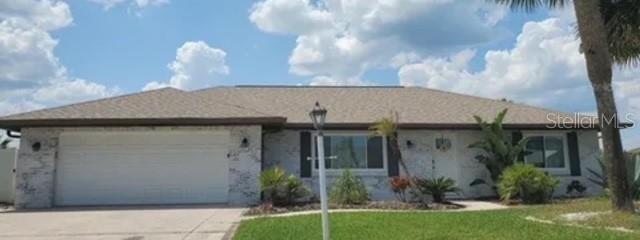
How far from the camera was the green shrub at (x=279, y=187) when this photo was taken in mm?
13977

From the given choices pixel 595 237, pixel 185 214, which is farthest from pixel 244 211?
pixel 595 237

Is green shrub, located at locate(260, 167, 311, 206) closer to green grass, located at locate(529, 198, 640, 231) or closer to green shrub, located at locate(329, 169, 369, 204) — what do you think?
green shrub, located at locate(329, 169, 369, 204)

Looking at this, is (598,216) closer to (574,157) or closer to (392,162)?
(392,162)

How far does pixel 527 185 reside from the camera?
14078mm

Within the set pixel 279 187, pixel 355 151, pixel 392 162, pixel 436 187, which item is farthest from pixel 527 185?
pixel 279 187

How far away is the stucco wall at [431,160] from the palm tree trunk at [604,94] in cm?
683

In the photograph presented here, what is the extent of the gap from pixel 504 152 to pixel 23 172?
13.6 meters

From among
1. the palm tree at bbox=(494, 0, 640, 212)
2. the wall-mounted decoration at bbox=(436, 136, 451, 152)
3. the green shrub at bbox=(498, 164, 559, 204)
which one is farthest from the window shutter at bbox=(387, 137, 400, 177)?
the palm tree at bbox=(494, 0, 640, 212)

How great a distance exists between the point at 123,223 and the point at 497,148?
415 inches

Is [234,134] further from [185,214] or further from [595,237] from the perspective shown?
[595,237]

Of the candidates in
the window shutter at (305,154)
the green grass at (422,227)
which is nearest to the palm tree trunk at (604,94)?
the green grass at (422,227)

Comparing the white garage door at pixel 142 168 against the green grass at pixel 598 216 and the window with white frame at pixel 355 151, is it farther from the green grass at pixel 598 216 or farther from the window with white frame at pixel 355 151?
the green grass at pixel 598 216

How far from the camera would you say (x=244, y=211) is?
12.8 metres

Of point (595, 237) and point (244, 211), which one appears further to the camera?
point (244, 211)
